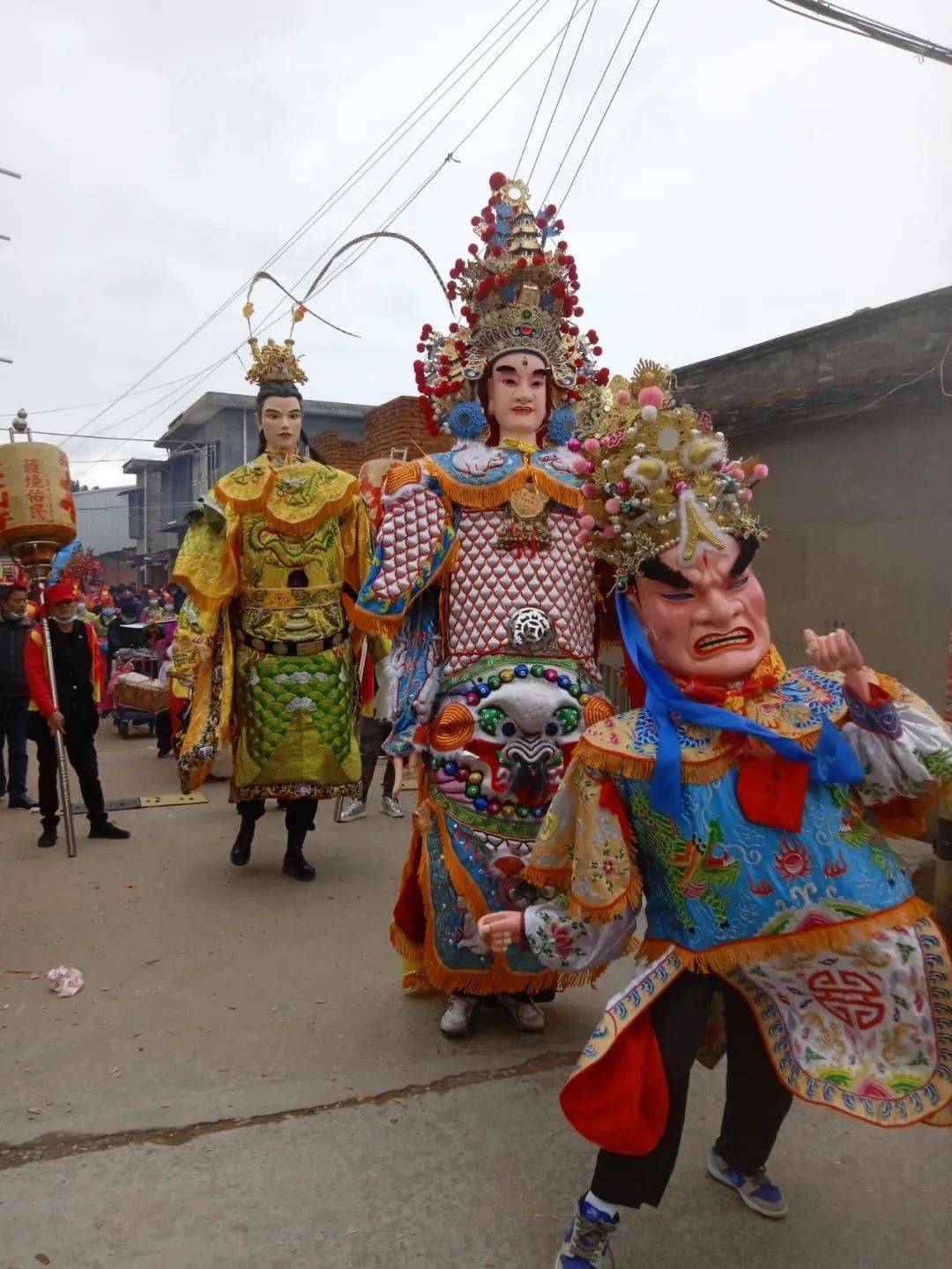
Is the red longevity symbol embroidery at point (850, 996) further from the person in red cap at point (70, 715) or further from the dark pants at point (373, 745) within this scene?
the person in red cap at point (70, 715)

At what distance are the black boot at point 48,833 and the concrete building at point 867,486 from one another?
14.9 feet

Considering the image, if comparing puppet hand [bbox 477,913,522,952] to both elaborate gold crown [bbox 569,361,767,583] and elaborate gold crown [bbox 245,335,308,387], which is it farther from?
elaborate gold crown [bbox 245,335,308,387]

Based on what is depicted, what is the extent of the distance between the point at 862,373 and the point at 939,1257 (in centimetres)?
450

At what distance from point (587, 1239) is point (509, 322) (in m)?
2.52

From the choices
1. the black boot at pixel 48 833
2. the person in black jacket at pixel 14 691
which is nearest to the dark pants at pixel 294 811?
the black boot at pixel 48 833

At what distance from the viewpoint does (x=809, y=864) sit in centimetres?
186

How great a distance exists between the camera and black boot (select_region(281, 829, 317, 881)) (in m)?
4.86

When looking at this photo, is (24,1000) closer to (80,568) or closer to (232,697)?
(232,697)

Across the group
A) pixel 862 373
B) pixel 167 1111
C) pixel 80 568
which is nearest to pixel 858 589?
pixel 862 373

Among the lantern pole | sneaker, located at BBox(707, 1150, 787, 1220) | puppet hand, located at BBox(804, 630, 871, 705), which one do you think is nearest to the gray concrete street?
sneaker, located at BBox(707, 1150, 787, 1220)

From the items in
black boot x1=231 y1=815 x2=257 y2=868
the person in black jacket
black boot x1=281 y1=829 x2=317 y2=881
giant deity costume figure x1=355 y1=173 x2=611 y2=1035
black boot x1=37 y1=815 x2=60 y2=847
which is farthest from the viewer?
the person in black jacket

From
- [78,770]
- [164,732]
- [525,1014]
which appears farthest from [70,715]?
[525,1014]

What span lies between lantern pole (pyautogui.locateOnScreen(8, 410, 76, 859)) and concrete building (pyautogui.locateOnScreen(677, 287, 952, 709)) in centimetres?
407

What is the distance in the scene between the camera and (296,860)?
490 centimetres
